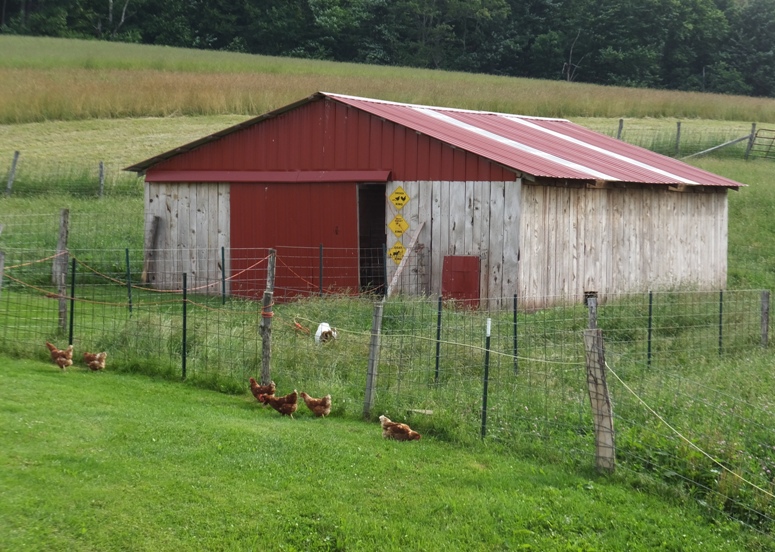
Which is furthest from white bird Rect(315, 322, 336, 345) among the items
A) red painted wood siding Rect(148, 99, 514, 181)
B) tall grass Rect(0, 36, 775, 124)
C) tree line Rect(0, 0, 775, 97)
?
tree line Rect(0, 0, 775, 97)

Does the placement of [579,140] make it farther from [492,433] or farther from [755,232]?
[492,433]

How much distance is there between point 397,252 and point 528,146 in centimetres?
408

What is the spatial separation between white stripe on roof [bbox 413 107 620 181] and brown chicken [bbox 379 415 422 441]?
9.95 m

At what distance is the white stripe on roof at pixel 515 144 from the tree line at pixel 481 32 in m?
51.1

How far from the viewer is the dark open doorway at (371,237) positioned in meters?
19.2

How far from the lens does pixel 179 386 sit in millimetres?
11234

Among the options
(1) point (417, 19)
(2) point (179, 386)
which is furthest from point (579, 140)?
(1) point (417, 19)

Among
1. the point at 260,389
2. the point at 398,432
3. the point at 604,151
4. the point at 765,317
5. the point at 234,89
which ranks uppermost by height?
the point at 234,89

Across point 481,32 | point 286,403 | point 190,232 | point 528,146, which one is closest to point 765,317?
point 528,146

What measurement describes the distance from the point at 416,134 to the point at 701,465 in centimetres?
1097

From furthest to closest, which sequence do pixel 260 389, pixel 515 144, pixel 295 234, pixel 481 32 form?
pixel 481 32 → pixel 515 144 → pixel 295 234 → pixel 260 389

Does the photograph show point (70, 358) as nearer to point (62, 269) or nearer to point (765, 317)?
point (62, 269)

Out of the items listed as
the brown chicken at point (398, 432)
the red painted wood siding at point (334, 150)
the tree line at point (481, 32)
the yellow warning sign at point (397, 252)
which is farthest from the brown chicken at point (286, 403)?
the tree line at point (481, 32)

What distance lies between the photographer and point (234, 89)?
146 feet
